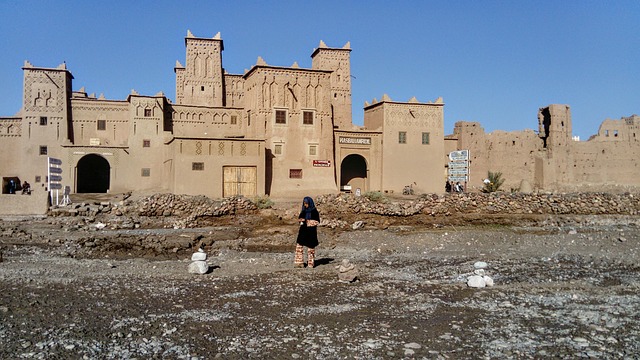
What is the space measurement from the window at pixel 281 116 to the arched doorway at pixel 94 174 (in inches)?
572

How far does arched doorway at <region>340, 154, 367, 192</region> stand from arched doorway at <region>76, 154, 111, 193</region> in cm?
1772

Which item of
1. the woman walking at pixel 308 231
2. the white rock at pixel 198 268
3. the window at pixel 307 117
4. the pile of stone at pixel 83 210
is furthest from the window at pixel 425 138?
the white rock at pixel 198 268

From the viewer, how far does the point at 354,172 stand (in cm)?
3869

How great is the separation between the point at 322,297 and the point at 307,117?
83.5 ft

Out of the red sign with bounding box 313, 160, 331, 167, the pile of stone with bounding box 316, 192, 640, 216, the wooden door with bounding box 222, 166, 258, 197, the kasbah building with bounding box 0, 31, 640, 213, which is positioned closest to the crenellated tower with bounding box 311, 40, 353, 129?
the kasbah building with bounding box 0, 31, 640, 213

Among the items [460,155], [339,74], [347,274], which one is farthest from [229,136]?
[347,274]

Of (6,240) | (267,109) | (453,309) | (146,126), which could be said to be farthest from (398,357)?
(146,126)

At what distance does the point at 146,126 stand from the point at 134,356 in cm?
3105

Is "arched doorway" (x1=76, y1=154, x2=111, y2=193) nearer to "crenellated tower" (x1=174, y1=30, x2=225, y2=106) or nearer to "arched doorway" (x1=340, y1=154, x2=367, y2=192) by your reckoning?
"crenellated tower" (x1=174, y1=30, x2=225, y2=106)

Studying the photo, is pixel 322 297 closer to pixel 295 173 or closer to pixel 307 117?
pixel 295 173

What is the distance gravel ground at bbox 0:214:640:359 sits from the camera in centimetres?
648

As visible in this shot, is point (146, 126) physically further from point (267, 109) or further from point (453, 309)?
point (453, 309)

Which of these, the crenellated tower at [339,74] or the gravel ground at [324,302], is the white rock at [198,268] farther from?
the crenellated tower at [339,74]

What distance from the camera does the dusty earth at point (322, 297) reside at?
6.51 meters
